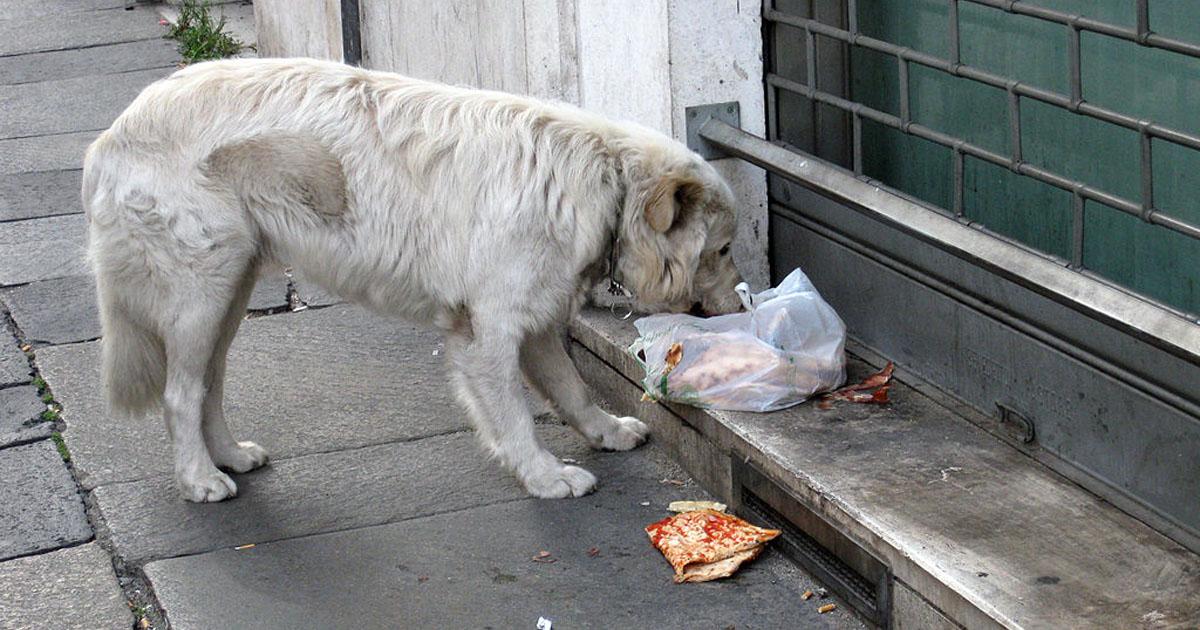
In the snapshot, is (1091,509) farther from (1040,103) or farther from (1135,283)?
(1040,103)

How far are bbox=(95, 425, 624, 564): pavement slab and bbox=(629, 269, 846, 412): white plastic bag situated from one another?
1.27ft

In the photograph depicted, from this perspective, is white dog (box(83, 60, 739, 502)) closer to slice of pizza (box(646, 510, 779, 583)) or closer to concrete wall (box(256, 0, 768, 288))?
slice of pizza (box(646, 510, 779, 583))

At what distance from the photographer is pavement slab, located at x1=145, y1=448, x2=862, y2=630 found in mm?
3768

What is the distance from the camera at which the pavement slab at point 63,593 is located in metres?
3.85

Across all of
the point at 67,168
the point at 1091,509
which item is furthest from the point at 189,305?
the point at 67,168

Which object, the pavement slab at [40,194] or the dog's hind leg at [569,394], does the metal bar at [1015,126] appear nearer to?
the dog's hind leg at [569,394]

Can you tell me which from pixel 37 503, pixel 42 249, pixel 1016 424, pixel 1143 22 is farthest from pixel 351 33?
pixel 1143 22

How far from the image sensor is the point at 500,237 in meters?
4.23

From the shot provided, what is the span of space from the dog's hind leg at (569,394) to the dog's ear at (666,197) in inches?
25.8

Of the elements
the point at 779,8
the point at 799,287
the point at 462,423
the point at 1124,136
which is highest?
the point at 779,8

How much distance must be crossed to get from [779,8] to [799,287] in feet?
3.07

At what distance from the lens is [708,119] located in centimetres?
489

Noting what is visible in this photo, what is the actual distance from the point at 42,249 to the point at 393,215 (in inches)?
132

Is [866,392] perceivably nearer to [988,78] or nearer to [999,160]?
[999,160]
